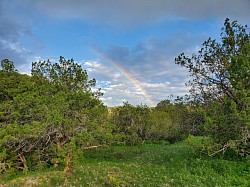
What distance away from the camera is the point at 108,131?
18672mm

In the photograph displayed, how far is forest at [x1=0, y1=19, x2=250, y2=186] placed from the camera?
1246 centimetres

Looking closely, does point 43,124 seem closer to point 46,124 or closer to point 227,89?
point 46,124

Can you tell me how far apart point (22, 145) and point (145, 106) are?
24.2 m

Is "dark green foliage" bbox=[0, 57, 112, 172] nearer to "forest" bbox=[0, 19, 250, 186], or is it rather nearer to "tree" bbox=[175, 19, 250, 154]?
"forest" bbox=[0, 19, 250, 186]

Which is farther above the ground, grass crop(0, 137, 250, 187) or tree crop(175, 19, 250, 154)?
tree crop(175, 19, 250, 154)

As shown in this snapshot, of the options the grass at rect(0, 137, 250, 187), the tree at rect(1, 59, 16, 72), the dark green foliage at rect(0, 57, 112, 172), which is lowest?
the grass at rect(0, 137, 250, 187)

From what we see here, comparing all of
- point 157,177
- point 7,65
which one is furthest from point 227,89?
point 7,65

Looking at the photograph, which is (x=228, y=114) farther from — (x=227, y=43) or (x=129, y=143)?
(x=129, y=143)

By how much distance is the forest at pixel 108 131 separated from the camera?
12.5m

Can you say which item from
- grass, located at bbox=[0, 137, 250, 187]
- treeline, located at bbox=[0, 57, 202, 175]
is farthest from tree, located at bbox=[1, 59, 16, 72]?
grass, located at bbox=[0, 137, 250, 187]

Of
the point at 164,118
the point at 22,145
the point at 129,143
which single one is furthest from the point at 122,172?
the point at 164,118

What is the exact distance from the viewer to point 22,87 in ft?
60.6

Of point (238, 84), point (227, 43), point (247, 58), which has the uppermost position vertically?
point (227, 43)

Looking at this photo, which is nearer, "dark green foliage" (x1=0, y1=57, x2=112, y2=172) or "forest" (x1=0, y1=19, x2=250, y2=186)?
"forest" (x1=0, y1=19, x2=250, y2=186)
